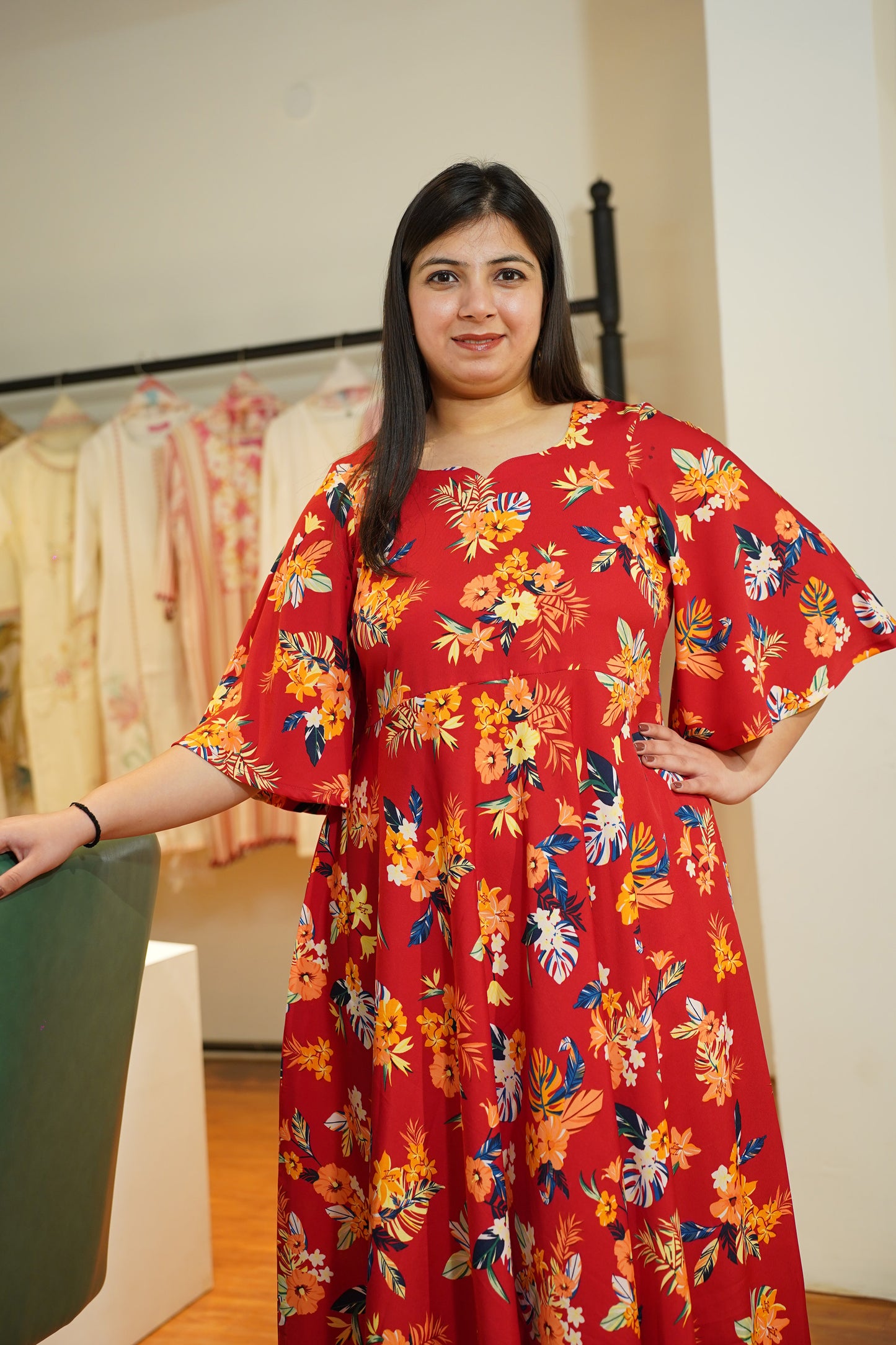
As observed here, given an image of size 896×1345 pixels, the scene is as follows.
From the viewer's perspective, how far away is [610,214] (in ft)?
9.91

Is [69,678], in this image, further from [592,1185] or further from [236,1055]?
[592,1185]

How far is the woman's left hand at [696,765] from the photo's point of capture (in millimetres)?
1375

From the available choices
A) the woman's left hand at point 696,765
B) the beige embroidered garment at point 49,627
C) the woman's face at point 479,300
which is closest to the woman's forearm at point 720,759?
the woman's left hand at point 696,765

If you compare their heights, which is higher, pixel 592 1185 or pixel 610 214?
pixel 610 214

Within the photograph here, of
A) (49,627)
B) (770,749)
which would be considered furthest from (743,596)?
(49,627)

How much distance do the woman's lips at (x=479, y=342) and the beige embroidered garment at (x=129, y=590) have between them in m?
2.04

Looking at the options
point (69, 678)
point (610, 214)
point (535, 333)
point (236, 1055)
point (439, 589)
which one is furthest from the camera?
point (236, 1055)

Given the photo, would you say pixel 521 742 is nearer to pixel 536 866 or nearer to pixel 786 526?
pixel 536 866

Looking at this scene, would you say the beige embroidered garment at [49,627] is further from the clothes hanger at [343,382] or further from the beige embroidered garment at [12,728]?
the clothes hanger at [343,382]

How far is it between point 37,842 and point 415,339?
75cm

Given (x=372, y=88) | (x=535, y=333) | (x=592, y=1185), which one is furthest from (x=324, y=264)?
(x=592, y=1185)

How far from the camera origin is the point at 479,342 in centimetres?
141

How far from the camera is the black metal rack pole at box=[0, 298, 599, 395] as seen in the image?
124 inches

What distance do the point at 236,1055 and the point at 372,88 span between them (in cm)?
285
